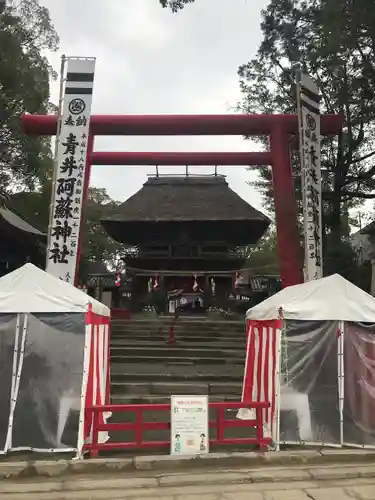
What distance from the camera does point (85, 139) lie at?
1016 cm

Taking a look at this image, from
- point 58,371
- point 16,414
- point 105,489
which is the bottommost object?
point 105,489

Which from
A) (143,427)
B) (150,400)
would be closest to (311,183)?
(150,400)

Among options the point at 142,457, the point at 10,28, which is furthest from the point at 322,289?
the point at 10,28

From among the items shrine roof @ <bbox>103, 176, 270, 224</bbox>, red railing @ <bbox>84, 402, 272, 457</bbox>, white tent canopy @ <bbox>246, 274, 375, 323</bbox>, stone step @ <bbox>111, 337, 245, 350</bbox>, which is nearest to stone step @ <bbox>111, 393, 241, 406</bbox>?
red railing @ <bbox>84, 402, 272, 457</bbox>

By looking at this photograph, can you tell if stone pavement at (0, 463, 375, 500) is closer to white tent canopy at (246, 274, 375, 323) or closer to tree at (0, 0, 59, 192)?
white tent canopy at (246, 274, 375, 323)

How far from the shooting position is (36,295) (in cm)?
593

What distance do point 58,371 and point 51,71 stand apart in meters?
14.3

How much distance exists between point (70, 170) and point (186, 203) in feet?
42.1

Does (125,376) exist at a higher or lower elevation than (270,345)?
lower

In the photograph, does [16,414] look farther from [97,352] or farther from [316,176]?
[316,176]

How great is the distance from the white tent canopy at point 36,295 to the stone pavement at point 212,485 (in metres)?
1.92

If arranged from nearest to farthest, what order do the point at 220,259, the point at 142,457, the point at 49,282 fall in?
1. the point at 142,457
2. the point at 49,282
3. the point at 220,259

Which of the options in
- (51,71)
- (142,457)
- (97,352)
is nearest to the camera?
(142,457)

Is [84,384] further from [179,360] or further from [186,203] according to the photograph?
[186,203]
